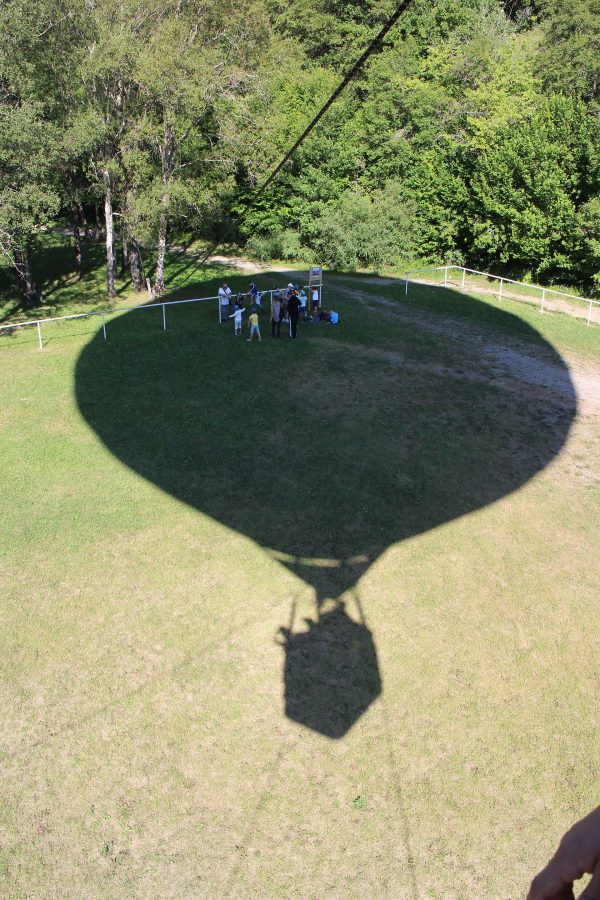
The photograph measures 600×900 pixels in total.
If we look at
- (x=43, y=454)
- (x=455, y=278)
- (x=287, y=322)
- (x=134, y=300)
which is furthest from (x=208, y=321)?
(x=455, y=278)

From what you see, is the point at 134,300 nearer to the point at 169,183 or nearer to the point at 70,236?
the point at 169,183

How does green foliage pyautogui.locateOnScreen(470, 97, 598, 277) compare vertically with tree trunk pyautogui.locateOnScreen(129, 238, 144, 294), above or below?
above

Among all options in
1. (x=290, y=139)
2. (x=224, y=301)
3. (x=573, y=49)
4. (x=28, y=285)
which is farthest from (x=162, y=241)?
(x=573, y=49)

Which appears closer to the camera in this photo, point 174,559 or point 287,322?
point 174,559

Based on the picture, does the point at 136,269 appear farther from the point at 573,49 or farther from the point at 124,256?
the point at 573,49

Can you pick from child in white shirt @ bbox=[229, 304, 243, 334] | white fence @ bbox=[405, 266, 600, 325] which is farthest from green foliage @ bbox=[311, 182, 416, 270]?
child in white shirt @ bbox=[229, 304, 243, 334]

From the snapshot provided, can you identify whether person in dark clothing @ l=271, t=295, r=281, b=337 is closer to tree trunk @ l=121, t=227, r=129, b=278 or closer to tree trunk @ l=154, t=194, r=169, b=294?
tree trunk @ l=154, t=194, r=169, b=294
